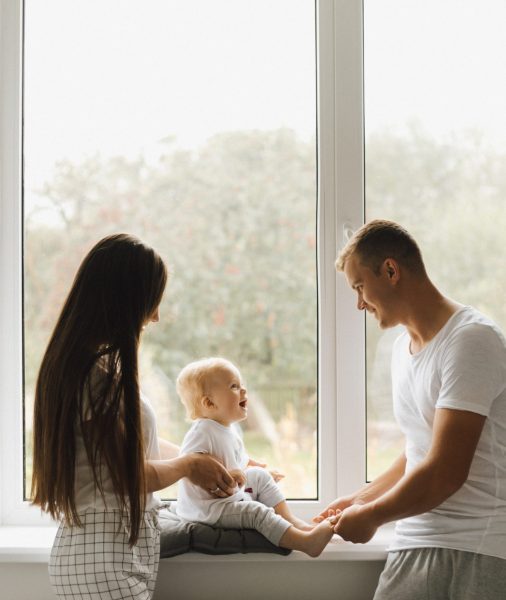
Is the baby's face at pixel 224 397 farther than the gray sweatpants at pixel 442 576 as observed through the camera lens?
Yes

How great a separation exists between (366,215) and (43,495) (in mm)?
1176

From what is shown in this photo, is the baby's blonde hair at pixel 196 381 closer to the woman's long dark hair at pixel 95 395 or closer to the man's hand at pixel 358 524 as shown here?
the woman's long dark hair at pixel 95 395

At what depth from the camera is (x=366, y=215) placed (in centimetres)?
231

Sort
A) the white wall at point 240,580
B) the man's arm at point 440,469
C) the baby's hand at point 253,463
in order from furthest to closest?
the baby's hand at point 253,463, the white wall at point 240,580, the man's arm at point 440,469

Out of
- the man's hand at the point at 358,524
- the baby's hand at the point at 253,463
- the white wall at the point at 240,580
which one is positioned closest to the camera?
the man's hand at the point at 358,524

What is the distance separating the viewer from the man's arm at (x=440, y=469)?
1739mm

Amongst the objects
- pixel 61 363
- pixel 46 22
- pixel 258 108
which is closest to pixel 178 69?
pixel 258 108

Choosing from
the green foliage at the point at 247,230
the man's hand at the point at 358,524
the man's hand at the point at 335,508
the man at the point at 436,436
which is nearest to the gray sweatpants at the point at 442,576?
the man at the point at 436,436

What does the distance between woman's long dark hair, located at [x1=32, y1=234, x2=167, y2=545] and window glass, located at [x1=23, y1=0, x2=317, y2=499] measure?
1.70 ft

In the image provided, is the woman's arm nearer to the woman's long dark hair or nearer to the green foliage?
the woman's long dark hair

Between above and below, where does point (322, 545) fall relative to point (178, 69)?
below

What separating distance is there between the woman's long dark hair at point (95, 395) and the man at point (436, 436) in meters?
0.53

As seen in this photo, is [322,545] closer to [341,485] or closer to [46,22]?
[341,485]

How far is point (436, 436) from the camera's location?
1.77 meters
